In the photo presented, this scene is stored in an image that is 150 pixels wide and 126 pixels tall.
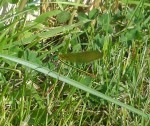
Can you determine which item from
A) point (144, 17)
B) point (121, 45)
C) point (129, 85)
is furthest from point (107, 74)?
point (144, 17)

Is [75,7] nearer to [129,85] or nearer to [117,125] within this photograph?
[129,85]

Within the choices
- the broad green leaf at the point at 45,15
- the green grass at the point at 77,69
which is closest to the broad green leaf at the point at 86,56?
the green grass at the point at 77,69

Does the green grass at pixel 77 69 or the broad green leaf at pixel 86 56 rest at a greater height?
the broad green leaf at pixel 86 56

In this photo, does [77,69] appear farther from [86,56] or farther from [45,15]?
[45,15]

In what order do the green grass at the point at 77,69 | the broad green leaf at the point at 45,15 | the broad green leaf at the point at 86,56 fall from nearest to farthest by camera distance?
the broad green leaf at the point at 86,56 < the green grass at the point at 77,69 < the broad green leaf at the point at 45,15

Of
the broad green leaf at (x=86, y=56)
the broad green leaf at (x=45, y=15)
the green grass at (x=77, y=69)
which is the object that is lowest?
the green grass at (x=77, y=69)

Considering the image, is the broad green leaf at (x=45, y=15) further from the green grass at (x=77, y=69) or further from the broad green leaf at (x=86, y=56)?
the broad green leaf at (x=86, y=56)

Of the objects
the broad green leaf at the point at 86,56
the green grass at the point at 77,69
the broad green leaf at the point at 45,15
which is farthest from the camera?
the broad green leaf at the point at 45,15

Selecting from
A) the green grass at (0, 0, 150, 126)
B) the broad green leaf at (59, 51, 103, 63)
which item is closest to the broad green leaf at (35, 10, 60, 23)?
the green grass at (0, 0, 150, 126)
